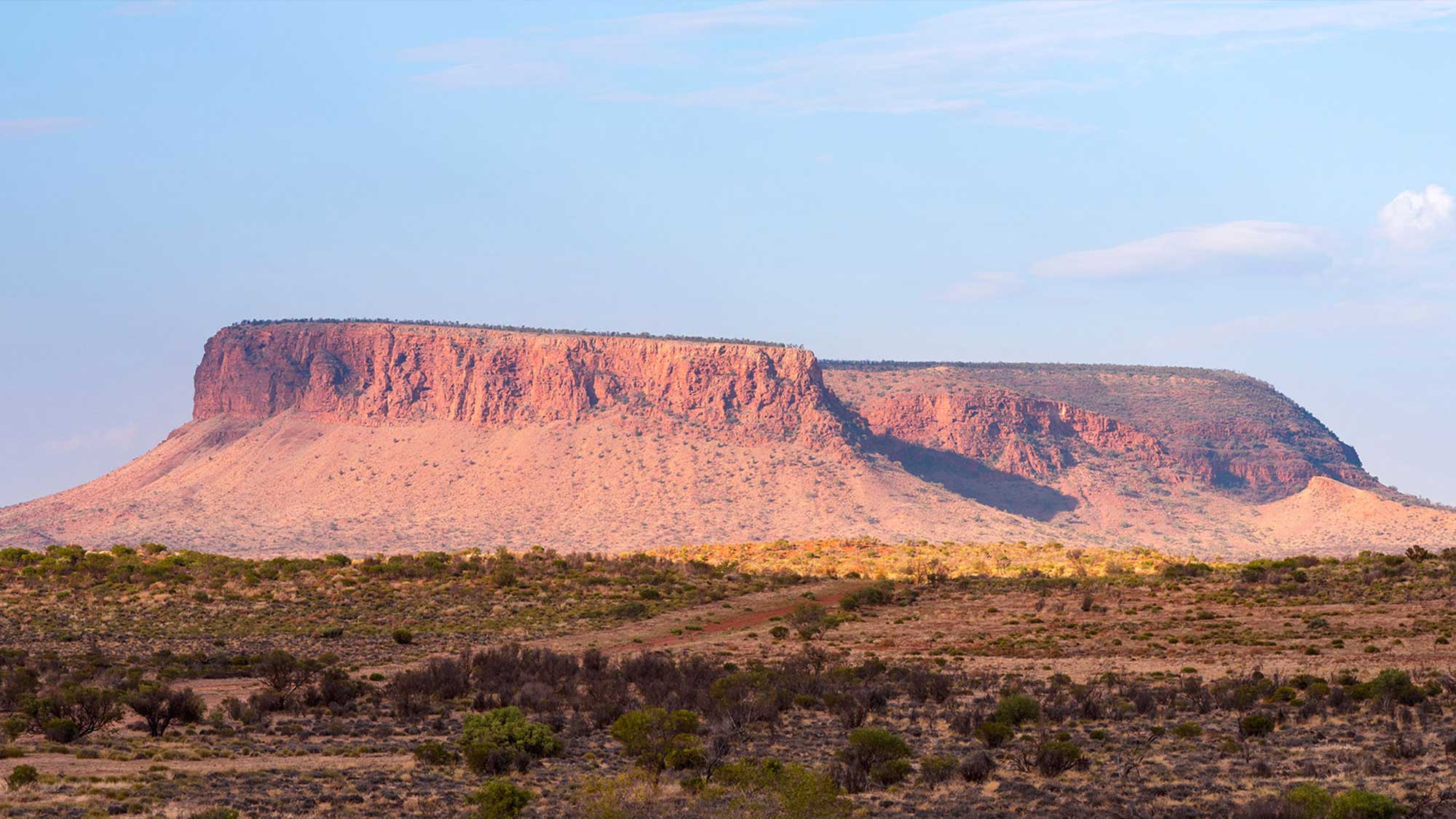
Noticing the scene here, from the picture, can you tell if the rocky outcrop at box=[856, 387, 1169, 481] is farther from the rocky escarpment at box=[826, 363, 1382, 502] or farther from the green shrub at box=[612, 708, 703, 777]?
the green shrub at box=[612, 708, 703, 777]

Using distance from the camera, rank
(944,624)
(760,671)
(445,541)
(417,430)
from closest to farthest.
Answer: (760,671) → (944,624) → (445,541) → (417,430)

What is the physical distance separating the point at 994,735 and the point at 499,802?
1046 centimetres

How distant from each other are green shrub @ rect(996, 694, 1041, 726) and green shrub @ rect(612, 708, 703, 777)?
6371 mm

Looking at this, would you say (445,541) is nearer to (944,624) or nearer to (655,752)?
(944,624)

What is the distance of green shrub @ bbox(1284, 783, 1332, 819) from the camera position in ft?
67.7

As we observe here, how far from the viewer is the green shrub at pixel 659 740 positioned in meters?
25.8

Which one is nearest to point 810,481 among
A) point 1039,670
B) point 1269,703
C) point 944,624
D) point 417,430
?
point 417,430

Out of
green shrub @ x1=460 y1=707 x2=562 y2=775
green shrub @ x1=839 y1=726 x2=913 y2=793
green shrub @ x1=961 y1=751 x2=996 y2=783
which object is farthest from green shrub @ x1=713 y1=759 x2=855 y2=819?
green shrub @ x1=460 y1=707 x2=562 y2=775

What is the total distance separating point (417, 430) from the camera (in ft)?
487

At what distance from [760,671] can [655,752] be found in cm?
1193

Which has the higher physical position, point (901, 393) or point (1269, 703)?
point (901, 393)

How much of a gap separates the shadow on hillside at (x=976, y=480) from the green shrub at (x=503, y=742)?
384 ft

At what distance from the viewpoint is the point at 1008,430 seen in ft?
518


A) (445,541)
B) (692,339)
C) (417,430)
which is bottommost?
(445,541)
